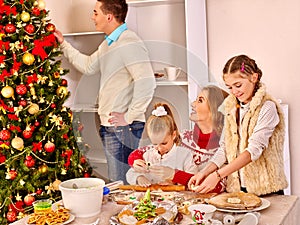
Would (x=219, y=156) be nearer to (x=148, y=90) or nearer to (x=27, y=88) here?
(x=148, y=90)

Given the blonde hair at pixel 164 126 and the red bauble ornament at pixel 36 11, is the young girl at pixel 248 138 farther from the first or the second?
the red bauble ornament at pixel 36 11

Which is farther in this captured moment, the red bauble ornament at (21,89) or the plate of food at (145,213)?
the red bauble ornament at (21,89)

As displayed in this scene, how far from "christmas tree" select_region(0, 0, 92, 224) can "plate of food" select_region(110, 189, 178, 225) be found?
1179 millimetres

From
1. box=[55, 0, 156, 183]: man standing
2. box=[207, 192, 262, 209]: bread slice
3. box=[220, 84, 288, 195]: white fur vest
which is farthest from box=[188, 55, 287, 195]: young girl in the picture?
box=[55, 0, 156, 183]: man standing

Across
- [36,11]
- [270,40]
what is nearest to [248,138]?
[270,40]

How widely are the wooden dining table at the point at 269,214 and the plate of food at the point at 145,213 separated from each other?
5cm

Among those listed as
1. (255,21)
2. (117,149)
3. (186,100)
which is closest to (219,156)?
(186,100)

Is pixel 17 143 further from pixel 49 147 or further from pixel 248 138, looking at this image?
pixel 248 138

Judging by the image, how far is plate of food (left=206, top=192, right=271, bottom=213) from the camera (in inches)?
69.1

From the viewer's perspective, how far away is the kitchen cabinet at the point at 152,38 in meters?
3.11

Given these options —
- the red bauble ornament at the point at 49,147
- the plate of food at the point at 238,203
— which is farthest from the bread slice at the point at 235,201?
the red bauble ornament at the point at 49,147

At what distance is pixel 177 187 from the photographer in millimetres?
2039

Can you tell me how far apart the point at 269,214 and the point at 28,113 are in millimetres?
1590

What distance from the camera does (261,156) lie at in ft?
7.03
